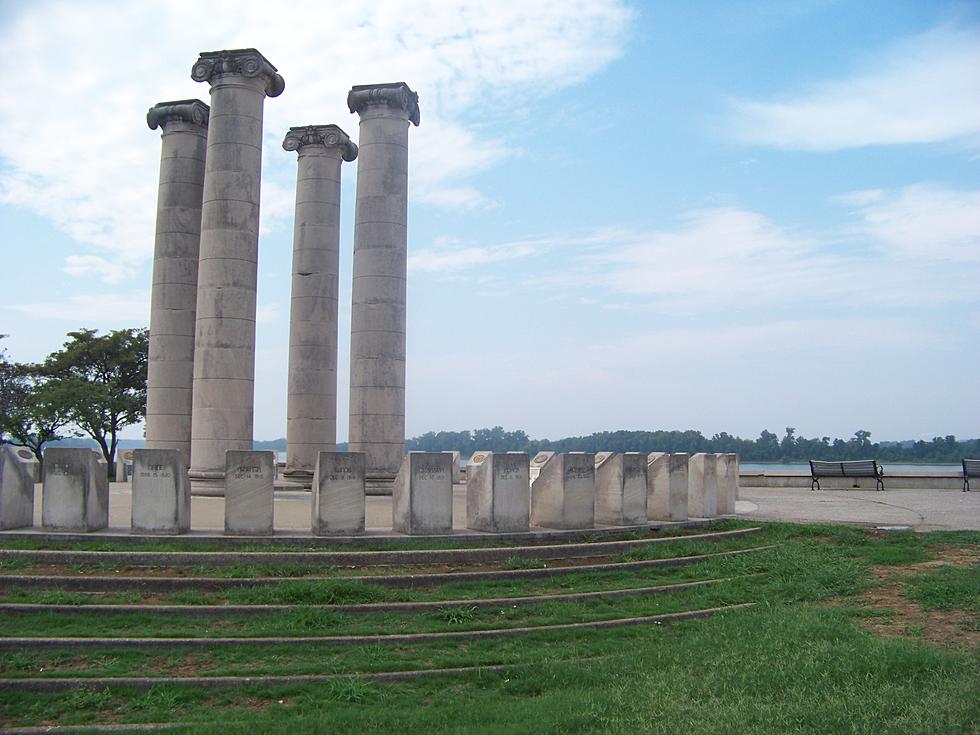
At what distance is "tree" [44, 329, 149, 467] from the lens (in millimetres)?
43531

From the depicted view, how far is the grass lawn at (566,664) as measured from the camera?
8.16 m

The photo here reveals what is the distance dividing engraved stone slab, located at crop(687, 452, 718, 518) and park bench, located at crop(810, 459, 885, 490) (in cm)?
1343

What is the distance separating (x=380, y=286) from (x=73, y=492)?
12388 mm

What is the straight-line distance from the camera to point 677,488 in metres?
17.5

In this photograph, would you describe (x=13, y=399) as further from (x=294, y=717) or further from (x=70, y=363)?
(x=294, y=717)

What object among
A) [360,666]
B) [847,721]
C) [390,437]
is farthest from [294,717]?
[390,437]

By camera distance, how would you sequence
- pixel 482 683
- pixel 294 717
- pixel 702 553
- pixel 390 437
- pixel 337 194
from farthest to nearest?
1. pixel 337 194
2. pixel 390 437
3. pixel 702 553
4. pixel 482 683
5. pixel 294 717

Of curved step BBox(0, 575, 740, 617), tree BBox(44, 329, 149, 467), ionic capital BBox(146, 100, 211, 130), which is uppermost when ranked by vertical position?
ionic capital BBox(146, 100, 211, 130)

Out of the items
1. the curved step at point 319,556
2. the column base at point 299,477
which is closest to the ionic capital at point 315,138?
the column base at point 299,477

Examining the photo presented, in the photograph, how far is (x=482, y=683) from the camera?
9.59 meters

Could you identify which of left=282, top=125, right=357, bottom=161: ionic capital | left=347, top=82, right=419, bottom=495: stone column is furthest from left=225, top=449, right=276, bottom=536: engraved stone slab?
left=282, top=125, right=357, bottom=161: ionic capital

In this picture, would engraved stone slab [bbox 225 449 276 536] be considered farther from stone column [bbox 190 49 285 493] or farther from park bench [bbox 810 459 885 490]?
park bench [bbox 810 459 885 490]

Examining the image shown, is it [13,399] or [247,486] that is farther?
[13,399]

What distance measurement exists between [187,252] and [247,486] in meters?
13.7
